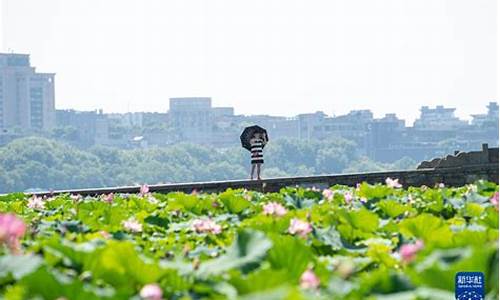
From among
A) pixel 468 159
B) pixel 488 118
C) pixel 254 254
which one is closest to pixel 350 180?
pixel 468 159

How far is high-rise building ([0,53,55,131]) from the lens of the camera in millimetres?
124062

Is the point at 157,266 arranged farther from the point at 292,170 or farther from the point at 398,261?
the point at 292,170

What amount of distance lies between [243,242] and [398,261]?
38 centimetres

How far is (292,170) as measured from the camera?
326ft

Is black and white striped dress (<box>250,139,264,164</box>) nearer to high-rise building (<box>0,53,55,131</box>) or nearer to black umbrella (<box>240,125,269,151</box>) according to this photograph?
black umbrella (<box>240,125,269,151</box>)

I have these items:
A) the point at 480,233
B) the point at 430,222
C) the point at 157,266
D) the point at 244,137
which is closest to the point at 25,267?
the point at 157,266

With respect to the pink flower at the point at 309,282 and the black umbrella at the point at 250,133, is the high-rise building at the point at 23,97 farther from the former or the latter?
the pink flower at the point at 309,282

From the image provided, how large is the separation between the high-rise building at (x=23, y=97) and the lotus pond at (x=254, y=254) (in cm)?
12017

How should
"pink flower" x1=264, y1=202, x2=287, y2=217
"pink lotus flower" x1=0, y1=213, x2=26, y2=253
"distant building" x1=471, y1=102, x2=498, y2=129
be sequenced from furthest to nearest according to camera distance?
"distant building" x1=471, y1=102, x2=498, y2=129, "pink flower" x1=264, y1=202, x2=287, y2=217, "pink lotus flower" x1=0, y1=213, x2=26, y2=253

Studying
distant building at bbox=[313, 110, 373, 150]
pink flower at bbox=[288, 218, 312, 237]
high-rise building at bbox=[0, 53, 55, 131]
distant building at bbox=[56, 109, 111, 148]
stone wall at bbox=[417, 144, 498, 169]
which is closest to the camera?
pink flower at bbox=[288, 218, 312, 237]

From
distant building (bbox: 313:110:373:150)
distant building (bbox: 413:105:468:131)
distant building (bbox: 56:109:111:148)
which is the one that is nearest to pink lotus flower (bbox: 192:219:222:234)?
distant building (bbox: 56:109:111:148)

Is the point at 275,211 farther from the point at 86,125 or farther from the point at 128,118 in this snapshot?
the point at 128,118

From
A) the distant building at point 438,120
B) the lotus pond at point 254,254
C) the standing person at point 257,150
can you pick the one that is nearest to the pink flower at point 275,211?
the lotus pond at point 254,254

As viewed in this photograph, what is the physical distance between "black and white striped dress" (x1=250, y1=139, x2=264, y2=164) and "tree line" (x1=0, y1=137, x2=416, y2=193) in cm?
6779
